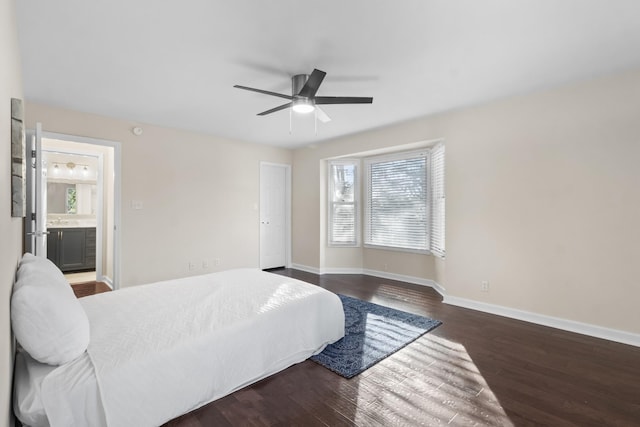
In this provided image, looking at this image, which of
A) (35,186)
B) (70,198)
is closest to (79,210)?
(70,198)

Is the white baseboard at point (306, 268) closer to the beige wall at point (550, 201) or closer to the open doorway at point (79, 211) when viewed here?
the beige wall at point (550, 201)

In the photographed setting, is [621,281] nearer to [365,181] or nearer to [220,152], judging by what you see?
[365,181]

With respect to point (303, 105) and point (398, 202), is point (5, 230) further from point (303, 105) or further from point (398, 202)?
point (398, 202)

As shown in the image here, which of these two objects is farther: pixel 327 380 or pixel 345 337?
pixel 345 337

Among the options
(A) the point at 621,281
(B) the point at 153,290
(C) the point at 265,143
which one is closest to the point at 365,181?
(C) the point at 265,143

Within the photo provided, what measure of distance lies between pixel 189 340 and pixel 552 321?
→ 3591 millimetres

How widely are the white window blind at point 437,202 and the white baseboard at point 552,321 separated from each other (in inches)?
29.7

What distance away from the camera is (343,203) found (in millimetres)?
5738

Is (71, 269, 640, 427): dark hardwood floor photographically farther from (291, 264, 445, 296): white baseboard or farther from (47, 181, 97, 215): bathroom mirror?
(47, 181, 97, 215): bathroom mirror

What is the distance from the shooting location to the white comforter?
59.6 inches

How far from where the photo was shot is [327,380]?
2176 millimetres

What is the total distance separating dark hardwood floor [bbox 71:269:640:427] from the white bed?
17 centimetres

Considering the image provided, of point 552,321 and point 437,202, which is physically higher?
point 437,202

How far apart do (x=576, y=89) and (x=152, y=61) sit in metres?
4.13
